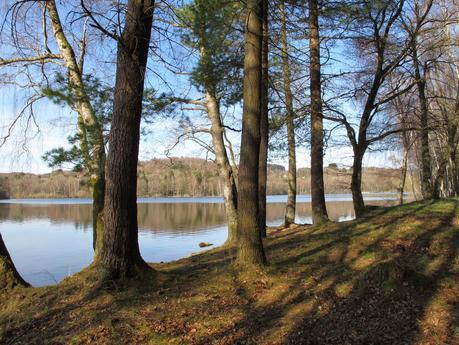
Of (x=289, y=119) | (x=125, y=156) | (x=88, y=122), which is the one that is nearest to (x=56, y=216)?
(x=289, y=119)

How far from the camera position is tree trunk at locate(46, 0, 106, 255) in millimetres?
7090

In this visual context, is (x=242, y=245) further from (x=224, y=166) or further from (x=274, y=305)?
(x=224, y=166)

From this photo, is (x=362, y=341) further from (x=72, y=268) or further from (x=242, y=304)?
(x=72, y=268)

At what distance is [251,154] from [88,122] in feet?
11.3

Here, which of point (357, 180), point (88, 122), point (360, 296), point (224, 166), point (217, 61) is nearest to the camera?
point (360, 296)

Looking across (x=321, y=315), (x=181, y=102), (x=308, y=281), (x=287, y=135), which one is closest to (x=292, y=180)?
(x=287, y=135)

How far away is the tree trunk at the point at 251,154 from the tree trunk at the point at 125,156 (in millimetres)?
1450

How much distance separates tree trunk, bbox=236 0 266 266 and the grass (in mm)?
358

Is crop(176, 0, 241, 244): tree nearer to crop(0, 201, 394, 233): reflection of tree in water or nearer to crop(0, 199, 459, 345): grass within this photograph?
crop(0, 199, 459, 345): grass

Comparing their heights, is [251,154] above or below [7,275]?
above

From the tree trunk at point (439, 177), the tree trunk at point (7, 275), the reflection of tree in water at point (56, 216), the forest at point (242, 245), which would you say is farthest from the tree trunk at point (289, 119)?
the reflection of tree in water at point (56, 216)

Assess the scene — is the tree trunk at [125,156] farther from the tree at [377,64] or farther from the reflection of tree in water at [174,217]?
the reflection of tree in water at [174,217]

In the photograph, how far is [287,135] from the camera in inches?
443

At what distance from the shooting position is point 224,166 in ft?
33.6
